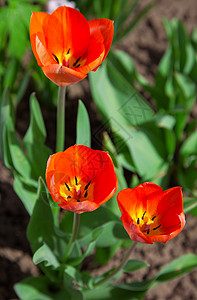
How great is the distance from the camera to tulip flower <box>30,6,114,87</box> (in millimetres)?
898

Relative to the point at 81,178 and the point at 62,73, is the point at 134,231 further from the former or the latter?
the point at 62,73

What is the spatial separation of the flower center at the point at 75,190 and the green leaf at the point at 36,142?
44cm

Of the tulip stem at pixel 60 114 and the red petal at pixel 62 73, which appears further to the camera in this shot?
the tulip stem at pixel 60 114

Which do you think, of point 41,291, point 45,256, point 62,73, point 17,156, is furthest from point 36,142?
point 62,73

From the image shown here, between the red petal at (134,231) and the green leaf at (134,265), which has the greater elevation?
the red petal at (134,231)

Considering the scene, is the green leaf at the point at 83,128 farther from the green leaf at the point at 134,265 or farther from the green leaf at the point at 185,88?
the green leaf at the point at 185,88

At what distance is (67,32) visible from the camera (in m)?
1.01

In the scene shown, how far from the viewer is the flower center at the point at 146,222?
975 mm

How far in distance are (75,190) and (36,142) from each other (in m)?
0.50

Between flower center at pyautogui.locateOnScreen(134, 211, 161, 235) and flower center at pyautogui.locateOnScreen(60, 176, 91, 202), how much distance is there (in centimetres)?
13

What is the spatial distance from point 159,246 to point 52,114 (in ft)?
2.65

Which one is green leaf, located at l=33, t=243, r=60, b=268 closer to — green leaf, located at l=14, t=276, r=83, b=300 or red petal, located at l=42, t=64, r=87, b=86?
green leaf, located at l=14, t=276, r=83, b=300

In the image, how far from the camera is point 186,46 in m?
2.16

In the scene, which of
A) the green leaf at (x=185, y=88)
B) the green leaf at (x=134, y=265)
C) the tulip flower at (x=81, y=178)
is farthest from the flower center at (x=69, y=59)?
the green leaf at (x=185, y=88)
